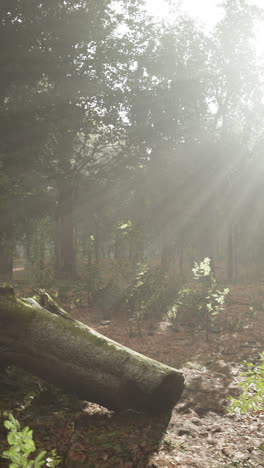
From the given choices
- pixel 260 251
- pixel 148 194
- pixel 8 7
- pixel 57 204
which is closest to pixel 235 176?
pixel 148 194

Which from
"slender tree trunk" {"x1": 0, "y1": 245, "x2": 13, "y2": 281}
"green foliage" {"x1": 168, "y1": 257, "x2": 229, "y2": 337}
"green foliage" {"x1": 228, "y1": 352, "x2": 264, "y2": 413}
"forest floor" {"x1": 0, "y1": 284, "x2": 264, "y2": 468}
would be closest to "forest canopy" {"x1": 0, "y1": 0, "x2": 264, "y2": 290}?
"slender tree trunk" {"x1": 0, "y1": 245, "x2": 13, "y2": 281}

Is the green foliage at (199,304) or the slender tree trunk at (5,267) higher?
the slender tree trunk at (5,267)

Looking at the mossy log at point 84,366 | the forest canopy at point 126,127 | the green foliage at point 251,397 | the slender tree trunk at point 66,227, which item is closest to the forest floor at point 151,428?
the mossy log at point 84,366

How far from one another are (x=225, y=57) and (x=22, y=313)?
73.5 feet

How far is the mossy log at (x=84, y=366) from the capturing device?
4.38 meters

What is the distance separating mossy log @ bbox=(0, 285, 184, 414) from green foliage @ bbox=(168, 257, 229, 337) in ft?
13.9

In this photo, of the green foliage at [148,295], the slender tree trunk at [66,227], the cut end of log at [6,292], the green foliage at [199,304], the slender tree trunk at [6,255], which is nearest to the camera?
the cut end of log at [6,292]

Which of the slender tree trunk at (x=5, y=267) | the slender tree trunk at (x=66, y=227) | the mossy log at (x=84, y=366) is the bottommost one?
the mossy log at (x=84, y=366)

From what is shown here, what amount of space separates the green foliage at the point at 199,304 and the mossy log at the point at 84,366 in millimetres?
4228

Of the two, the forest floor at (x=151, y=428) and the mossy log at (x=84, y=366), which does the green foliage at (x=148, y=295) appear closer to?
the forest floor at (x=151, y=428)

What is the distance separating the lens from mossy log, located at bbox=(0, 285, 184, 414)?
4375mm

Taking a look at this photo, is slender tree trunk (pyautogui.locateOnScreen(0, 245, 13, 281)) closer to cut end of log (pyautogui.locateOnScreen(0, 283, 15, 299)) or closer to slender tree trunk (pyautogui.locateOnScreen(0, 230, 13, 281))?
slender tree trunk (pyautogui.locateOnScreen(0, 230, 13, 281))

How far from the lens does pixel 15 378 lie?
15.8 feet

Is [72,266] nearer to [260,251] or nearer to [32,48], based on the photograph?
[32,48]
